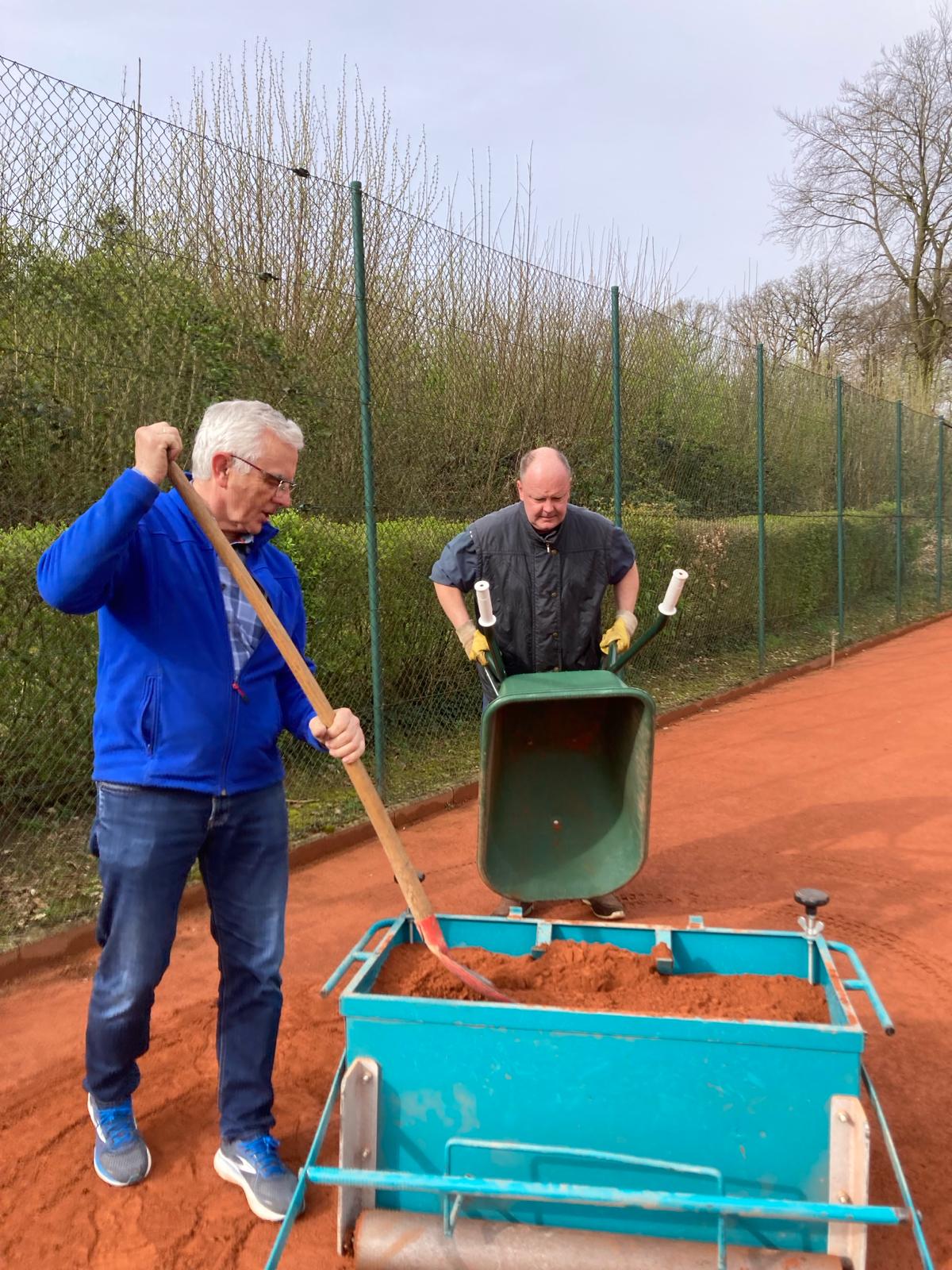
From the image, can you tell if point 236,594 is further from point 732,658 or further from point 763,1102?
point 732,658

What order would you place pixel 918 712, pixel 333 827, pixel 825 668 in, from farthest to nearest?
pixel 825 668
pixel 918 712
pixel 333 827

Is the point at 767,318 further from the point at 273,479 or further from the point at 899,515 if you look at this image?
the point at 273,479

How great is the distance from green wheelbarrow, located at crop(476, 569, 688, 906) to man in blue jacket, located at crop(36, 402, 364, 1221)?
96 centimetres

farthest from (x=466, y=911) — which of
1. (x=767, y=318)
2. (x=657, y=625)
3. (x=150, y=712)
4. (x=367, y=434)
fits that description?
(x=767, y=318)

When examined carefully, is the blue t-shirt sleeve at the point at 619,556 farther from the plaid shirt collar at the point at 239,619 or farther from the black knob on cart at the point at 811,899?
the plaid shirt collar at the point at 239,619

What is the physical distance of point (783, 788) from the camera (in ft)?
20.5

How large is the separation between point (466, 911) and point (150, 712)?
2.37 meters

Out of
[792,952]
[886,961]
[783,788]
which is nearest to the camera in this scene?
[792,952]

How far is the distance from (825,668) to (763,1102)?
1036 centimetres

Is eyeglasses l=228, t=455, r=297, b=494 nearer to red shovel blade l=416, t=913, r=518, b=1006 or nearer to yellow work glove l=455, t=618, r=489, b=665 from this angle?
red shovel blade l=416, t=913, r=518, b=1006

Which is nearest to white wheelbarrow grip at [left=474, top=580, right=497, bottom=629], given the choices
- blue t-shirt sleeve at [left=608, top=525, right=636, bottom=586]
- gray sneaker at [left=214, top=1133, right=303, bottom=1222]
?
blue t-shirt sleeve at [left=608, top=525, right=636, bottom=586]

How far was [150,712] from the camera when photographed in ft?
7.25

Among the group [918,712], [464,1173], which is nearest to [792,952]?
[464,1173]

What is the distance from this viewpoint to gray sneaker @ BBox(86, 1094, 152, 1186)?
8.04 feet
